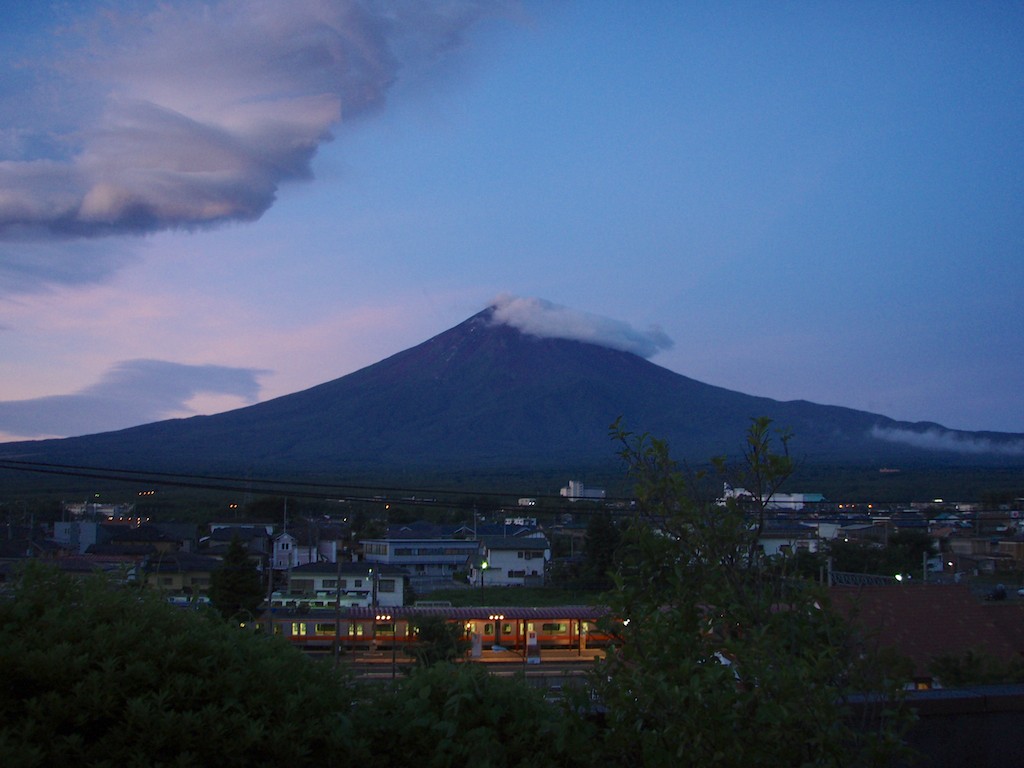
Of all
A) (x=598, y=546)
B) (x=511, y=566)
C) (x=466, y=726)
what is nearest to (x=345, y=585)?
(x=511, y=566)

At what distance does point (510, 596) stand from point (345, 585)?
3.92 metres

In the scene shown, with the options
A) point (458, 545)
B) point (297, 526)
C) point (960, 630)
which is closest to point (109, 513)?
point (297, 526)

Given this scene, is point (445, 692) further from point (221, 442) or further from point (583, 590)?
point (221, 442)

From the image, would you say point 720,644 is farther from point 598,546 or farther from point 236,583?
point 598,546

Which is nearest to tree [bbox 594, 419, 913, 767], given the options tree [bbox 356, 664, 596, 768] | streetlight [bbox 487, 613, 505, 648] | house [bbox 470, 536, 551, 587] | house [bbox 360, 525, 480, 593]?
tree [bbox 356, 664, 596, 768]

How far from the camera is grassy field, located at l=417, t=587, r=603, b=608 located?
20.2 meters

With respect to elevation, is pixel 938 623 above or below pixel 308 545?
above

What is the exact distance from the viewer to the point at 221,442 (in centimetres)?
9631

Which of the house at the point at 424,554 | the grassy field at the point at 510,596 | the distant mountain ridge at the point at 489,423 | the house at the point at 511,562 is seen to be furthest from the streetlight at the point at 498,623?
the distant mountain ridge at the point at 489,423

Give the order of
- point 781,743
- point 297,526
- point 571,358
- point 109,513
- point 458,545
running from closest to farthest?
point 781,743, point 458,545, point 297,526, point 109,513, point 571,358

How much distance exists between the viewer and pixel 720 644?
341 cm

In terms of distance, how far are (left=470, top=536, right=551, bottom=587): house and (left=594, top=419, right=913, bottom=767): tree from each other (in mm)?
22765

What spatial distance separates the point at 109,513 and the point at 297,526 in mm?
13523

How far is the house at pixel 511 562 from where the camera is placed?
2642 centimetres
